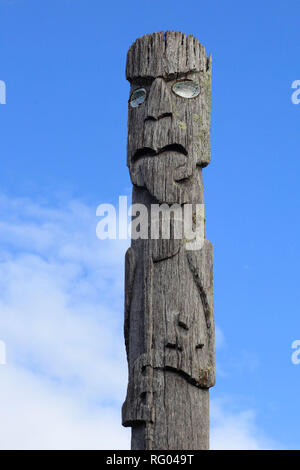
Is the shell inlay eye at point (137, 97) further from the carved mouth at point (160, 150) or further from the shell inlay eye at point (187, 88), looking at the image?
the carved mouth at point (160, 150)

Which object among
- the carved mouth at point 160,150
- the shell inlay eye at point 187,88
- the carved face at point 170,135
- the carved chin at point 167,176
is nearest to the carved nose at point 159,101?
the carved face at point 170,135

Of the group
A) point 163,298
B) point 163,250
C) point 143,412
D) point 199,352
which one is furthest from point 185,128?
point 143,412

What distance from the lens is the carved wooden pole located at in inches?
310

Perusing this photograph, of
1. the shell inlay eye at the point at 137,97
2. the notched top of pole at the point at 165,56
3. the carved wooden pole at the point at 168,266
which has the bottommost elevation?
the carved wooden pole at the point at 168,266

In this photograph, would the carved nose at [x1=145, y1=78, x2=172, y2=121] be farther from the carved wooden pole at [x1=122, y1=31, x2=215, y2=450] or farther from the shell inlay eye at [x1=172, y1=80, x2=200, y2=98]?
the shell inlay eye at [x1=172, y1=80, x2=200, y2=98]

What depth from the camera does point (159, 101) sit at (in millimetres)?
9094

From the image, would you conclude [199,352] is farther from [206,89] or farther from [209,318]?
[206,89]

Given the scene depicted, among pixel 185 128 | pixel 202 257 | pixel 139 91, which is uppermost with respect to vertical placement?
pixel 139 91

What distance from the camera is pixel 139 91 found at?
9414mm

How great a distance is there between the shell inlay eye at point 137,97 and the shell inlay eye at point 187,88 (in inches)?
16.5

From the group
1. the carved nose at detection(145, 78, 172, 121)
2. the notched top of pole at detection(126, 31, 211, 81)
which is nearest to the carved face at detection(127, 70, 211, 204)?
the carved nose at detection(145, 78, 172, 121)

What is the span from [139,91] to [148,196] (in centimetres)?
153

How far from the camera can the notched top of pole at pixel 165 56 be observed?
30.5 feet
